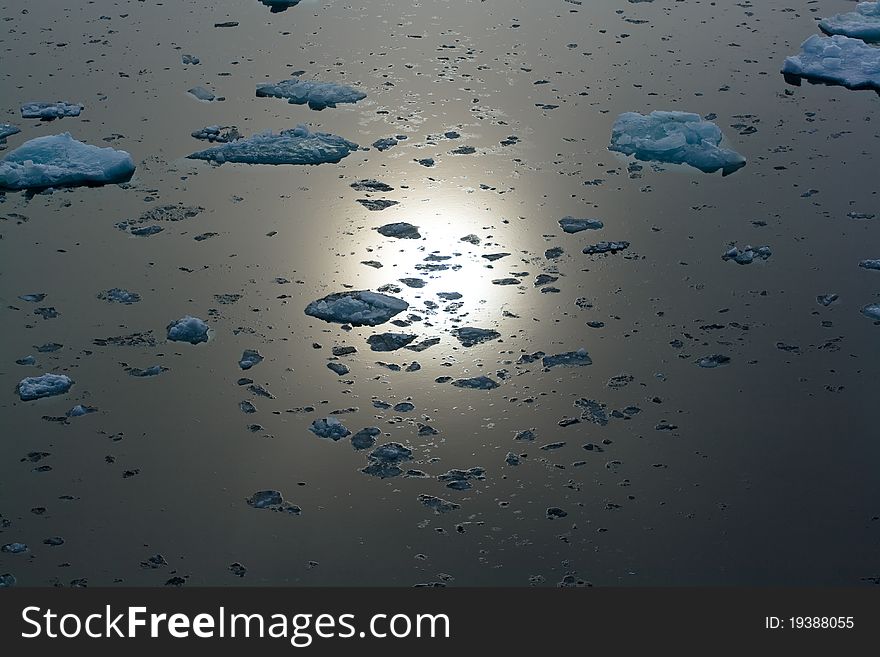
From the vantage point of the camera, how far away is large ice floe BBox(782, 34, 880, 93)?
5.72 meters

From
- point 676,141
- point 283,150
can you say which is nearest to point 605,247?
point 676,141

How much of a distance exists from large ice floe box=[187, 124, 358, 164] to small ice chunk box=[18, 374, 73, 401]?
163 cm

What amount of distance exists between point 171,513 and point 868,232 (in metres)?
2.86

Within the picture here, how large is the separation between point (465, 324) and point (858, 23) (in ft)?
12.3

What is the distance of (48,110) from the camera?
17.8ft

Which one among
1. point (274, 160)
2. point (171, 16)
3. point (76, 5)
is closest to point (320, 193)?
point (274, 160)

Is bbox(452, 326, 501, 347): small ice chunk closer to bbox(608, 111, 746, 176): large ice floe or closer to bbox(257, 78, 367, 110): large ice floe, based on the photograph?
bbox(608, 111, 746, 176): large ice floe

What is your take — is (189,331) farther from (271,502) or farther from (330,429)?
(271,502)

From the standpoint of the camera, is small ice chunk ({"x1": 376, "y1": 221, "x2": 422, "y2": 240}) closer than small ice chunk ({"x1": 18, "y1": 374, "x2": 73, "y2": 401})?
No

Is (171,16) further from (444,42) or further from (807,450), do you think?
(807,450)

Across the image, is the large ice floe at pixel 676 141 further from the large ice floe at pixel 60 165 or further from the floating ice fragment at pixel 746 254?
the large ice floe at pixel 60 165

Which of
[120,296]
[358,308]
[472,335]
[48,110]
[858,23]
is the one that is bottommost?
[472,335]

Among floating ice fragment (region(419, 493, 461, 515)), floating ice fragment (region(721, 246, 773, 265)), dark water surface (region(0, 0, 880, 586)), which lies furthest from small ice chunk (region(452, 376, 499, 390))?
floating ice fragment (region(721, 246, 773, 265))

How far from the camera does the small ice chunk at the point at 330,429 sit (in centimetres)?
338
